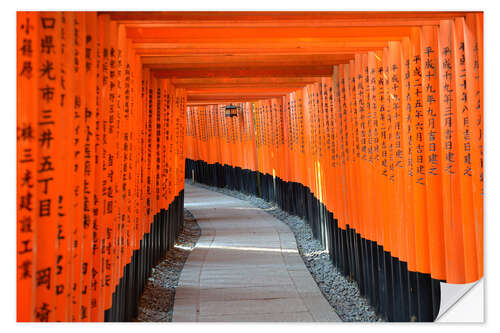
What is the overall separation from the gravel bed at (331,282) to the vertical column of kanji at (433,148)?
5.14ft

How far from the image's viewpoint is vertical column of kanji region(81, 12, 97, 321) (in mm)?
2848

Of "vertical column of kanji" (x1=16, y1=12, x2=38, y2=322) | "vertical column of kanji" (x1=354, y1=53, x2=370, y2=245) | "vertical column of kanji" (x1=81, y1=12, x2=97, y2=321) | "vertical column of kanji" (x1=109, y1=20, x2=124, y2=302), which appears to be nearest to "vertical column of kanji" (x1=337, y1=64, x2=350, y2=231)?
"vertical column of kanji" (x1=354, y1=53, x2=370, y2=245)

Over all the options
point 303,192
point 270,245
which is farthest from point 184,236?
point 303,192

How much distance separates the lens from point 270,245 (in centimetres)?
879

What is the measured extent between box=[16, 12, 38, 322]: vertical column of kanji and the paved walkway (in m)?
3.34

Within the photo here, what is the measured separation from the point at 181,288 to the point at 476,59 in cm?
462

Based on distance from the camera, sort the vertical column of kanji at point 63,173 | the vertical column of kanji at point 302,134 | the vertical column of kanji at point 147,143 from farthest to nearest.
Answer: the vertical column of kanji at point 302,134
the vertical column of kanji at point 147,143
the vertical column of kanji at point 63,173

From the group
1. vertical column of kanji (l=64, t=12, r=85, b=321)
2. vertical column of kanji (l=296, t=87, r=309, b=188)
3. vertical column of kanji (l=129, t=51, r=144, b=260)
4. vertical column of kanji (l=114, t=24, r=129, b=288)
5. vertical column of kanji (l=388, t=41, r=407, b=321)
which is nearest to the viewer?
vertical column of kanji (l=64, t=12, r=85, b=321)

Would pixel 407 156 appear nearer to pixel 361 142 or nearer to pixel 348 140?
pixel 361 142

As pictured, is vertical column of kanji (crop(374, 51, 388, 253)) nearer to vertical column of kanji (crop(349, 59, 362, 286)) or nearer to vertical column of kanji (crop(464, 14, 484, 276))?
vertical column of kanji (crop(349, 59, 362, 286))

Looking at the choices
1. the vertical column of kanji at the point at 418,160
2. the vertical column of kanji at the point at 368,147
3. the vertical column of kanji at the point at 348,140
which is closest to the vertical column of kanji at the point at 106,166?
the vertical column of kanji at the point at 418,160

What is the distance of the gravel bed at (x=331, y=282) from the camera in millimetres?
5434

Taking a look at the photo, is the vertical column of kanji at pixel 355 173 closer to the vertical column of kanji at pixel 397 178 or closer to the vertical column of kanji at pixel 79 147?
the vertical column of kanji at pixel 397 178

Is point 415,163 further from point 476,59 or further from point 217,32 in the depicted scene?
point 217,32
